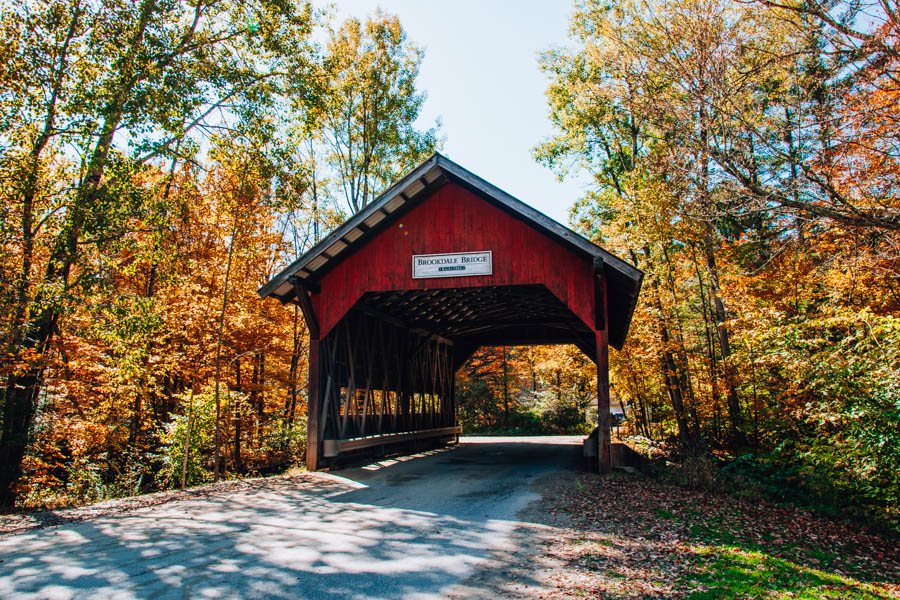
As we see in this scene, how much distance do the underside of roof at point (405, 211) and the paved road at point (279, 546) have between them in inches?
154

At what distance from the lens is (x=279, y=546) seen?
16.4 ft

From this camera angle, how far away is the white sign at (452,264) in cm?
1016

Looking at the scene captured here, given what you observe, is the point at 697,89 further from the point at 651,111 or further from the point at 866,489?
the point at 866,489

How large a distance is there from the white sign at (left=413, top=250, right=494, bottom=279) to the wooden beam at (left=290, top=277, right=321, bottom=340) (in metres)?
2.15

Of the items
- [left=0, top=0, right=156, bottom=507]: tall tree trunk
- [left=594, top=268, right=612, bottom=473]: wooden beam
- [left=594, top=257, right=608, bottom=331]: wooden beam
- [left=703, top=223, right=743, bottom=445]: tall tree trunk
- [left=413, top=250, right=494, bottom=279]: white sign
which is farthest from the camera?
[left=703, top=223, right=743, bottom=445]: tall tree trunk

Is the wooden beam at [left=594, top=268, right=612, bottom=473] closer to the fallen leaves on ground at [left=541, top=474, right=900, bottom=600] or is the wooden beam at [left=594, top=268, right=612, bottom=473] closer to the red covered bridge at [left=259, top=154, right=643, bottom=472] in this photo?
the red covered bridge at [left=259, top=154, right=643, bottom=472]

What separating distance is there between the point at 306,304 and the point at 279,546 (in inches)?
240

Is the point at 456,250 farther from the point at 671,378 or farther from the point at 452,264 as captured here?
the point at 671,378

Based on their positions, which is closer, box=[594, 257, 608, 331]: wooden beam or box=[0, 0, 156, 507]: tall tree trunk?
box=[0, 0, 156, 507]: tall tree trunk

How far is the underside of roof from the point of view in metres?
9.36

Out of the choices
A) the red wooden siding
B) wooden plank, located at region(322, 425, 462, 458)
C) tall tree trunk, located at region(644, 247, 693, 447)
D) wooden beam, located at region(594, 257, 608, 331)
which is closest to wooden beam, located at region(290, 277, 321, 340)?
the red wooden siding

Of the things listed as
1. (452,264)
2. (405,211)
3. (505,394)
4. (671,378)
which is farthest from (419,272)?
(505,394)

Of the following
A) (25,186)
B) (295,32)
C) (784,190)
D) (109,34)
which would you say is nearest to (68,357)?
(25,186)

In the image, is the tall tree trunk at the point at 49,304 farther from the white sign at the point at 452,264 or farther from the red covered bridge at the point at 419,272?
the white sign at the point at 452,264
